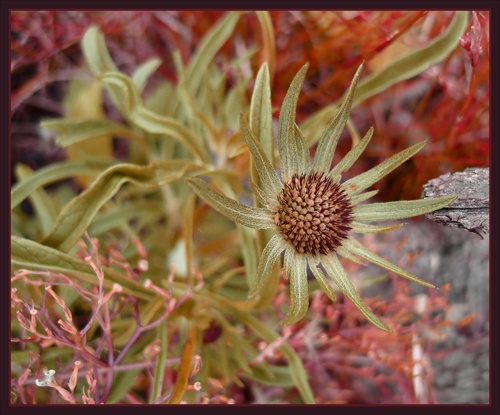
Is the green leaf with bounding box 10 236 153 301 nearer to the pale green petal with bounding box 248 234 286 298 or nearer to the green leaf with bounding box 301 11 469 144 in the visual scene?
the pale green petal with bounding box 248 234 286 298

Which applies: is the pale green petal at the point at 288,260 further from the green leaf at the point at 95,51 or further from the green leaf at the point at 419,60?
the green leaf at the point at 95,51

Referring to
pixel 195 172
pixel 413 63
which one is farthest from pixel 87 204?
pixel 413 63

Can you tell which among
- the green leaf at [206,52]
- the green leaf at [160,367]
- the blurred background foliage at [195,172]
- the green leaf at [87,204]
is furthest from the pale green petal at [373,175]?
the green leaf at [206,52]

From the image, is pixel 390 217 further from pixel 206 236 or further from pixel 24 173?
pixel 24 173

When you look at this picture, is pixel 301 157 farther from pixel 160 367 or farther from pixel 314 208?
pixel 160 367

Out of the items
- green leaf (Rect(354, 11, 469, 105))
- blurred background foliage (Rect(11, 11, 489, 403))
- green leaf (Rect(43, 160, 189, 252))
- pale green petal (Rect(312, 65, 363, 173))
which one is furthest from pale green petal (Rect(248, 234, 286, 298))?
green leaf (Rect(354, 11, 469, 105))

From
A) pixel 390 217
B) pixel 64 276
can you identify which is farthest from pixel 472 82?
pixel 64 276
